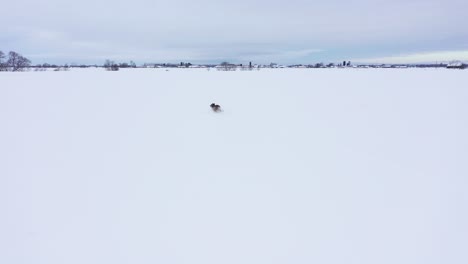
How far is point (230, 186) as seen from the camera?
560cm

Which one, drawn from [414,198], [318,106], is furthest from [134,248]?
[318,106]

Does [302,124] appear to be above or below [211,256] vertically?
above

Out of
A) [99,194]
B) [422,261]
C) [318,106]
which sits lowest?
[422,261]

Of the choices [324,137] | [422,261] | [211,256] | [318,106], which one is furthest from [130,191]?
[318,106]

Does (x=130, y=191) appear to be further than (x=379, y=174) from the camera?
No

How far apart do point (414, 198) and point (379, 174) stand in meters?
0.99

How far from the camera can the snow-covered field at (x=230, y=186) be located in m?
Answer: 3.92

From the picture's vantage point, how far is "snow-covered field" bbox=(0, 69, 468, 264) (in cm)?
392

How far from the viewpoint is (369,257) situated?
377 cm

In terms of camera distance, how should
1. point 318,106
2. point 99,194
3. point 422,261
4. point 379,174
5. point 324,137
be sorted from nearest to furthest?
1. point 422,261
2. point 99,194
3. point 379,174
4. point 324,137
5. point 318,106

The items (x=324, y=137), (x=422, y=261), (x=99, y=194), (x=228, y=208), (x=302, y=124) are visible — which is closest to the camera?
(x=422, y=261)

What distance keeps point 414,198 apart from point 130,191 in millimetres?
4341

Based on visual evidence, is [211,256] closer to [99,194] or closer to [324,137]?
[99,194]

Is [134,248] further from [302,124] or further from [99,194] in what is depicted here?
[302,124]
